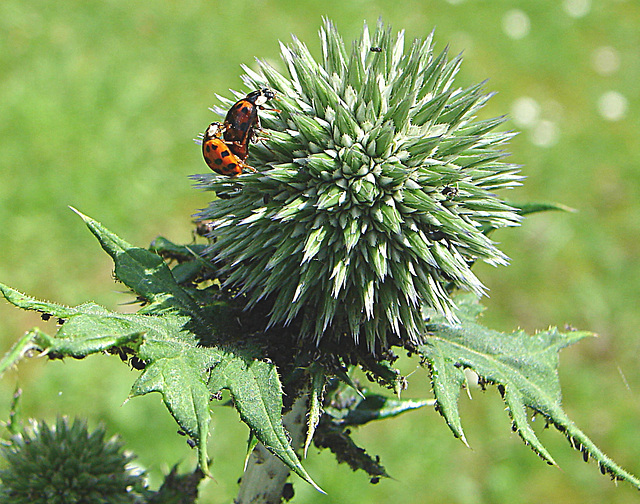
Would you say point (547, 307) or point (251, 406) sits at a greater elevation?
point (547, 307)

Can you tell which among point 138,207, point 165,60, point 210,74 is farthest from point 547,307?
point 165,60

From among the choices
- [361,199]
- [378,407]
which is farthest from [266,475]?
[361,199]

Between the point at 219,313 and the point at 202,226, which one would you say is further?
the point at 202,226

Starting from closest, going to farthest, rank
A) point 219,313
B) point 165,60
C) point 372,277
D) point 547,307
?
point 372,277
point 219,313
point 547,307
point 165,60

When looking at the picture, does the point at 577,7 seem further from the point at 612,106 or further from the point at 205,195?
the point at 205,195

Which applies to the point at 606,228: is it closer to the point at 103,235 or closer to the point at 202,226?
the point at 202,226

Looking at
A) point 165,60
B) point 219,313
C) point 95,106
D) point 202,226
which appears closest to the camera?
point 219,313
